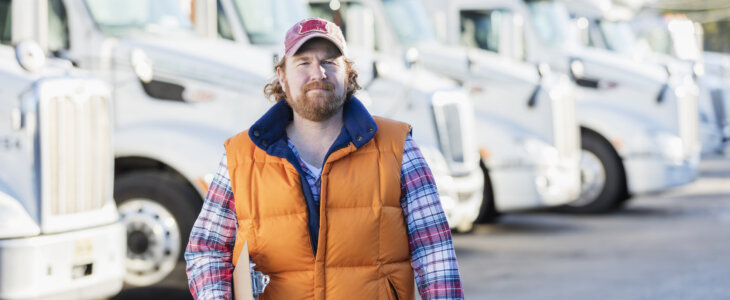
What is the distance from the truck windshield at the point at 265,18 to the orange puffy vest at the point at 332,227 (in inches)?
211

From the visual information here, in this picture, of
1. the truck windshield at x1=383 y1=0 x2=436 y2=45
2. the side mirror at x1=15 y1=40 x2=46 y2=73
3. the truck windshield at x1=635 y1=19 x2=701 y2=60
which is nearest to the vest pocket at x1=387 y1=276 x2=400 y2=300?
the side mirror at x1=15 y1=40 x2=46 y2=73

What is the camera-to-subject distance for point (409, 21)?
36.8 ft

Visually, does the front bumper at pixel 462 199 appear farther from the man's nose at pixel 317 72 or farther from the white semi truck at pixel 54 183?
the man's nose at pixel 317 72

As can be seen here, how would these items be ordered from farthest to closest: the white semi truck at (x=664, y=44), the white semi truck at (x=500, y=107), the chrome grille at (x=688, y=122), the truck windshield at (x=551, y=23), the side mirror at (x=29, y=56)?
the white semi truck at (x=664, y=44)
the chrome grille at (x=688, y=122)
the truck windshield at (x=551, y=23)
the white semi truck at (x=500, y=107)
the side mirror at (x=29, y=56)

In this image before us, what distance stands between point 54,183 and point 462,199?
4766mm

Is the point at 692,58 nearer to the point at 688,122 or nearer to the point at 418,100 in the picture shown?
the point at 688,122

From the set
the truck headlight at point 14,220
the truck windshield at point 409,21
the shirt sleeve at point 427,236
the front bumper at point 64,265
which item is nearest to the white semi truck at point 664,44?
the truck windshield at point 409,21

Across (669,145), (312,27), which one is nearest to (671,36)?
(669,145)

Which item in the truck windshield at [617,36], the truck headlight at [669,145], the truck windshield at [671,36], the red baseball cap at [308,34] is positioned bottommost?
the red baseball cap at [308,34]

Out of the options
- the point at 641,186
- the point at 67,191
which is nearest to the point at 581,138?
the point at 641,186

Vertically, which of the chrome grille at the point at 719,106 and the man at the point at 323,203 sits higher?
the chrome grille at the point at 719,106

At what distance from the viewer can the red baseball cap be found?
3.06 metres

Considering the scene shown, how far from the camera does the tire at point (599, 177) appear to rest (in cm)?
1320

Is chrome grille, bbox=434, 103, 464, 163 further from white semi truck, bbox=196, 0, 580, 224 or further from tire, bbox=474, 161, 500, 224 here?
tire, bbox=474, 161, 500, 224
